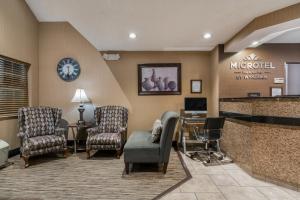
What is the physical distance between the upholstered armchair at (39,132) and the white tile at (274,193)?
3.71 meters

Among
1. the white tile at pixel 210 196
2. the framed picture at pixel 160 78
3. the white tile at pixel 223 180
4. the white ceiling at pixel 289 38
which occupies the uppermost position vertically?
the white ceiling at pixel 289 38

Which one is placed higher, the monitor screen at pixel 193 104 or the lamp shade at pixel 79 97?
the lamp shade at pixel 79 97

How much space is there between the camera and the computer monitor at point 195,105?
203 inches

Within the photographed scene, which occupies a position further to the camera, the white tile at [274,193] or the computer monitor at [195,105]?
the computer monitor at [195,105]

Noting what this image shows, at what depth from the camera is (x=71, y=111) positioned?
18.1 ft

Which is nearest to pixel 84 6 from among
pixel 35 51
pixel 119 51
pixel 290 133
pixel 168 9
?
pixel 168 9

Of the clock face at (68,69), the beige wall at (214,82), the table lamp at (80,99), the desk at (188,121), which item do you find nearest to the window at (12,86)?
the clock face at (68,69)

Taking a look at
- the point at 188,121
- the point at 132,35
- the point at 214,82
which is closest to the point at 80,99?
the point at 132,35

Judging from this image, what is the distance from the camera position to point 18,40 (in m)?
4.69

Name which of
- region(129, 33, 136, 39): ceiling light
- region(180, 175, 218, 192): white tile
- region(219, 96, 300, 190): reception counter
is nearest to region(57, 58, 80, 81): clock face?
region(129, 33, 136, 39): ceiling light

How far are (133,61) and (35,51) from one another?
2529mm

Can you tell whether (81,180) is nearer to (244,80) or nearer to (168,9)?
(168,9)

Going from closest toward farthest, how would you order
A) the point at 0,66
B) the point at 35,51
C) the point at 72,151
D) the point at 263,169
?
the point at 263,169 < the point at 0,66 < the point at 72,151 < the point at 35,51

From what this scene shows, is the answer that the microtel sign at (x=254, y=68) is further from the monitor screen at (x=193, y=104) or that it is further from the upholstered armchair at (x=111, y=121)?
the upholstered armchair at (x=111, y=121)
